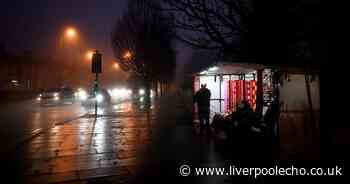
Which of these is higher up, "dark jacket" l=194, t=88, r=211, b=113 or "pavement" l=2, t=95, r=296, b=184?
"dark jacket" l=194, t=88, r=211, b=113

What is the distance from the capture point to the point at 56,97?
96.5 ft

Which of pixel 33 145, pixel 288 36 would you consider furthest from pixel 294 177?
pixel 33 145

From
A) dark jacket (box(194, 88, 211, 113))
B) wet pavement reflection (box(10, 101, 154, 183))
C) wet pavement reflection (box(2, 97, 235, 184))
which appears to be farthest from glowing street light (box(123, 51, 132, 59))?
dark jacket (box(194, 88, 211, 113))

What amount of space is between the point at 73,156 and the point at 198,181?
3.80m

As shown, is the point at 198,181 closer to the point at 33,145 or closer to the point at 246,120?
the point at 246,120

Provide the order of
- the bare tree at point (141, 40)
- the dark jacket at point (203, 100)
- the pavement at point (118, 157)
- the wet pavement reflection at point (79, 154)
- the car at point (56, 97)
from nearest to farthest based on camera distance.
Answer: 1. the pavement at point (118, 157)
2. the wet pavement reflection at point (79, 154)
3. the dark jacket at point (203, 100)
4. the bare tree at point (141, 40)
5. the car at point (56, 97)

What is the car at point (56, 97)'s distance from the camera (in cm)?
2862

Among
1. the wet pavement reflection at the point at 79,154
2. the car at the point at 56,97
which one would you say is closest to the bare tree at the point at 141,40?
the car at the point at 56,97

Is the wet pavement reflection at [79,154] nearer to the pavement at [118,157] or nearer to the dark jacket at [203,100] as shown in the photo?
the pavement at [118,157]

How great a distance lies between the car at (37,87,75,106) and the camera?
28.6 m

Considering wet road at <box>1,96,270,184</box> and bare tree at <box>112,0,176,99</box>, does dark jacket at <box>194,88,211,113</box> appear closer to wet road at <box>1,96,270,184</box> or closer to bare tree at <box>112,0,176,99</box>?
wet road at <box>1,96,270,184</box>

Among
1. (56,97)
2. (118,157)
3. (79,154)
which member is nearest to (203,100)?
(118,157)

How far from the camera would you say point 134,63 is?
2464 cm

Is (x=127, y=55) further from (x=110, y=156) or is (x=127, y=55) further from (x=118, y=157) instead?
(x=118, y=157)
